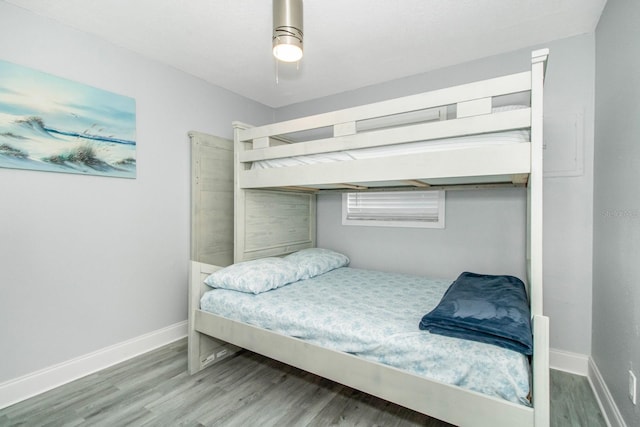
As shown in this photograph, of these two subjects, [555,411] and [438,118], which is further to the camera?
[438,118]

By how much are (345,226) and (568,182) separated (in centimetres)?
186

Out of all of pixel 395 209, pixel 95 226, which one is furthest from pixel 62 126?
pixel 395 209

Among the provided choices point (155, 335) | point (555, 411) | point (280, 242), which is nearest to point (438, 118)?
point (280, 242)

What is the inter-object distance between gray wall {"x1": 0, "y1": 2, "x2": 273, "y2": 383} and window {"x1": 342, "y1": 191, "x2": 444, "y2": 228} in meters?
1.58

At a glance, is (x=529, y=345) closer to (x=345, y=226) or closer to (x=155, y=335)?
(x=345, y=226)

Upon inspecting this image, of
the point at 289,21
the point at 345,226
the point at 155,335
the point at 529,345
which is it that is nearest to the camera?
the point at 529,345

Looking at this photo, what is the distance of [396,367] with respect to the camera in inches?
55.2

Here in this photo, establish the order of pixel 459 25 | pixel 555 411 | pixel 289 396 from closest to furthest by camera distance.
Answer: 1. pixel 555 411
2. pixel 289 396
3. pixel 459 25

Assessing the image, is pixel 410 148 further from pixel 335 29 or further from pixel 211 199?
pixel 211 199

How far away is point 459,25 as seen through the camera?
2025 mm

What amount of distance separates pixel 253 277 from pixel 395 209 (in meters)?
1.53

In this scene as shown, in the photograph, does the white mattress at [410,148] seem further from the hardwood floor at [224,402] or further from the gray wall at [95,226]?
the hardwood floor at [224,402]

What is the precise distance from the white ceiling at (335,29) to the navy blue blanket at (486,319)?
66.3 inches

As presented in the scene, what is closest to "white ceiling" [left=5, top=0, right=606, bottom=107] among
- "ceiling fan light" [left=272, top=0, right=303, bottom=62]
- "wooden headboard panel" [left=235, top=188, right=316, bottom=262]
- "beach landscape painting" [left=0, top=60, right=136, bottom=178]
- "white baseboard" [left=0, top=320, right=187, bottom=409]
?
"ceiling fan light" [left=272, top=0, right=303, bottom=62]
